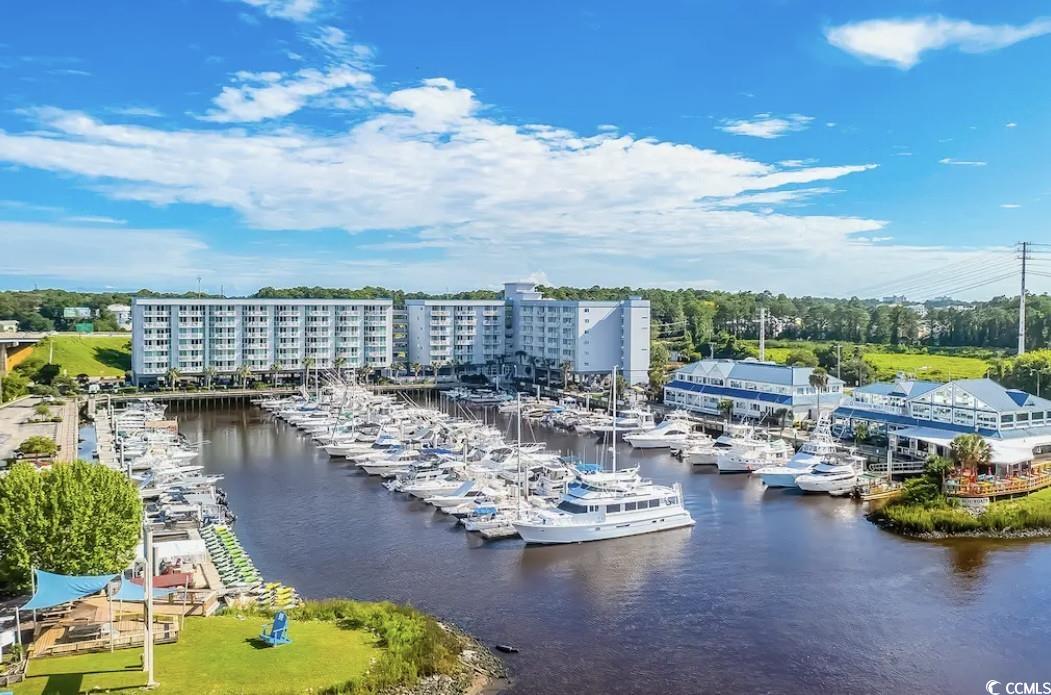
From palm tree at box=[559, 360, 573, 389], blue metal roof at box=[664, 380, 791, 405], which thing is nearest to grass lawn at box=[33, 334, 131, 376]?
palm tree at box=[559, 360, 573, 389]

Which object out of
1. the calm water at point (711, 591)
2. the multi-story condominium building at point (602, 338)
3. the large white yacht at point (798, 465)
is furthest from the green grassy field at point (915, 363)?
the calm water at point (711, 591)

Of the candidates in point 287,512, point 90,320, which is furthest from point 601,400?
point 90,320

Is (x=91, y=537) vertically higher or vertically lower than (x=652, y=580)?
higher

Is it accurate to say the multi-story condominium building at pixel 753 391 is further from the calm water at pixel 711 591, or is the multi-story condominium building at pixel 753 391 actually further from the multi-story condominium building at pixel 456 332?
Result: the multi-story condominium building at pixel 456 332

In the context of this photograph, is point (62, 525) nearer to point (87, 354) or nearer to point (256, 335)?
point (256, 335)

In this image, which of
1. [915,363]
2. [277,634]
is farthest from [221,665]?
[915,363]

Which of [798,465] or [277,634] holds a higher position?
[798,465]

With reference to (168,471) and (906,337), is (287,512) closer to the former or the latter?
(168,471)
